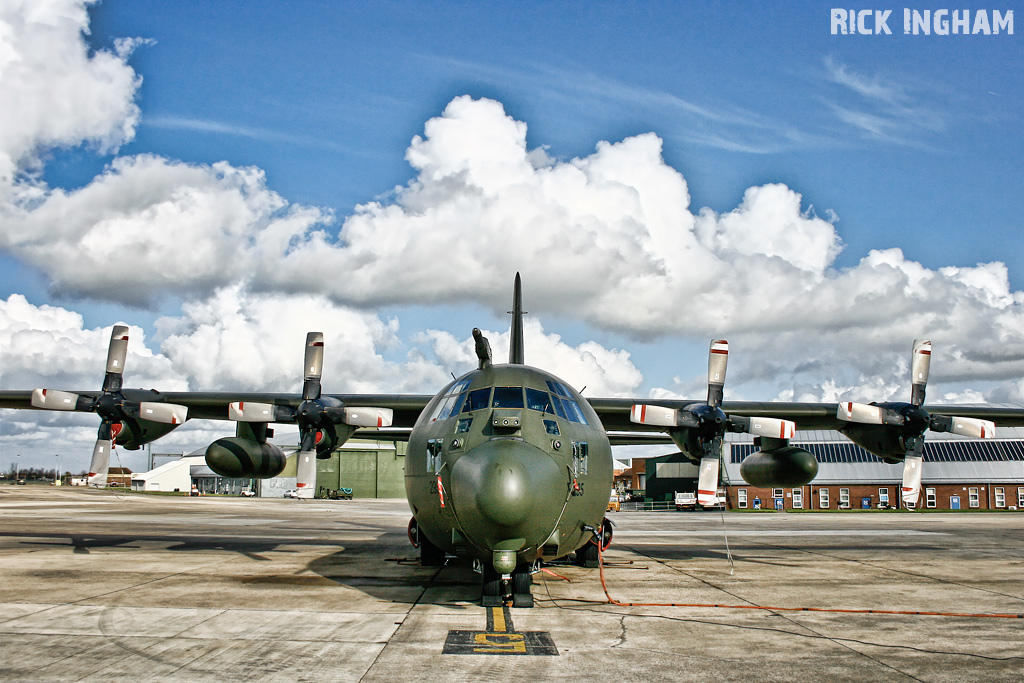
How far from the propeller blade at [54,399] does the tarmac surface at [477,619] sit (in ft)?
11.1

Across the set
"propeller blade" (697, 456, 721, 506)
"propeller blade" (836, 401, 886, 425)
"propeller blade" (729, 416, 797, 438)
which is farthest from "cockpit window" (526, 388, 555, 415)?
"propeller blade" (836, 401, 886, 425)

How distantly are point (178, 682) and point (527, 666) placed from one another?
124 inches

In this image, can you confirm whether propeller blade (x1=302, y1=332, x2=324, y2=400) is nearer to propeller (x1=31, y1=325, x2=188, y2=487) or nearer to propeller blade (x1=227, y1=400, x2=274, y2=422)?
propeller blade (x1=227, y1=400, x2=274, y2=422)

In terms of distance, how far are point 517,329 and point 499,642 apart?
10.3m

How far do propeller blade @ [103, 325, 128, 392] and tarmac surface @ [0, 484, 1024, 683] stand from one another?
156 inches

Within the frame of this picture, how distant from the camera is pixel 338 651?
24.9 feet

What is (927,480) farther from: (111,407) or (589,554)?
(111,407)

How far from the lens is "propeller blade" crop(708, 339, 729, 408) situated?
17.4 metres

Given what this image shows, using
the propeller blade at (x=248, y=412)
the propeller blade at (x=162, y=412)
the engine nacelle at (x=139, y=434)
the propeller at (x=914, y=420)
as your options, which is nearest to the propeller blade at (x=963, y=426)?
the propeller at (x=914, y=420)

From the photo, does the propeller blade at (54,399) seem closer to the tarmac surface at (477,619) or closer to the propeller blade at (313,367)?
the tarmac surface at (477,619)

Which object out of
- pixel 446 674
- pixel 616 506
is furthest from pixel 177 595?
pixel 616 506

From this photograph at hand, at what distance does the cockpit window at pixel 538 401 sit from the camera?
35.7ft

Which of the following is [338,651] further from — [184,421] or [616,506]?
[616,506]

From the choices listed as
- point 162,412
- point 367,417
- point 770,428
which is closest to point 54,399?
point 162,412
